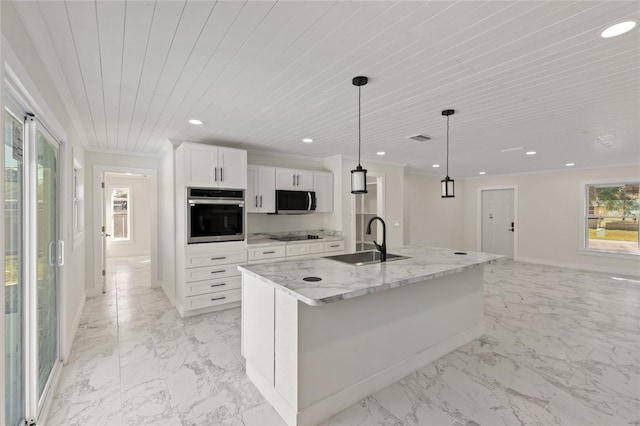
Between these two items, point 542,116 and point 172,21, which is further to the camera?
point 542,116

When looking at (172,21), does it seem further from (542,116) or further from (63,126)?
(542,116)

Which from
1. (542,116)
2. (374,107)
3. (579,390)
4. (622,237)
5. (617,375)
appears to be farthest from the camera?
(622,237)

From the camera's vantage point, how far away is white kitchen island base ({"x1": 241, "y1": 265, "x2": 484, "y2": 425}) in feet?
6.21

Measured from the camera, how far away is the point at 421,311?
2.58m

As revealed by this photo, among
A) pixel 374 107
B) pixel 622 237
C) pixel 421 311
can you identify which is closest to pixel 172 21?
pixel 374 107

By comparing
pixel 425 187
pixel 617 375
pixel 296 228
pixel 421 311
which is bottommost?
pixel 617 375

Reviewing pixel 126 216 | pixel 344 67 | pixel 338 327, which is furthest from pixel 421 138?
pixel 126 216

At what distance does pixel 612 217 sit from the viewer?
6340mm

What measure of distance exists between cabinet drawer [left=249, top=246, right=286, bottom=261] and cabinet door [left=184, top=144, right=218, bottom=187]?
1087 mm

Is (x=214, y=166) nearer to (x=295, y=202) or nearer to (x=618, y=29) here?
(x=295, y=202)

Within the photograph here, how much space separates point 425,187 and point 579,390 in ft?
19.9

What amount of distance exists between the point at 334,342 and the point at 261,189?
2.98 meters

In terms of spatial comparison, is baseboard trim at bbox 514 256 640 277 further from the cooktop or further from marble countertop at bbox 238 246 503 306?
the cooktop

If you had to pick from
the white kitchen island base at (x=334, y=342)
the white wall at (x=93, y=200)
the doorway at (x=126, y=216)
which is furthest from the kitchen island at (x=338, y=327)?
the doorway at (x=126, y=216)
